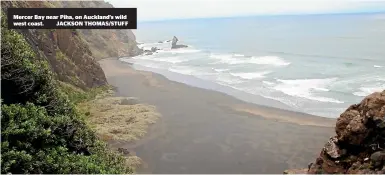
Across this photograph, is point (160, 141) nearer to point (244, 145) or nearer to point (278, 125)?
point (244, 145)

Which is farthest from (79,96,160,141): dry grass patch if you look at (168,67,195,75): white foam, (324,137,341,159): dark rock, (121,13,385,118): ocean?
(168,67,195,75): white foam

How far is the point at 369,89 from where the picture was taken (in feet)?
137

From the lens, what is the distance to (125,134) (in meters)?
29.5

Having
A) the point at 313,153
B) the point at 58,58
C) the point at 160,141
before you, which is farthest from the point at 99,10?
the point at 58,58

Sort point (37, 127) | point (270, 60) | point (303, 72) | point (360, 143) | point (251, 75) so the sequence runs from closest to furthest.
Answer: point (37, 127) < point (360, 143) < point (251, 75) < point (303, 72) < point (270, 60)

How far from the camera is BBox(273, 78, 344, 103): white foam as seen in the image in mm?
39856

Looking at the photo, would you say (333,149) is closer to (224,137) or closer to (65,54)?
(224,137)

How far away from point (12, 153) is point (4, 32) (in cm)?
664

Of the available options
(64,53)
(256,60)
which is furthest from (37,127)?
(256,60)

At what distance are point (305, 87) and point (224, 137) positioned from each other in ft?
67.3

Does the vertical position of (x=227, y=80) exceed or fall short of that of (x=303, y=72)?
it falls short

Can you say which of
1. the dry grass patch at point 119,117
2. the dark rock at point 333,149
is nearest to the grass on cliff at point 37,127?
the dark rock at point 333,149

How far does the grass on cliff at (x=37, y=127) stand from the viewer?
34.9 feet

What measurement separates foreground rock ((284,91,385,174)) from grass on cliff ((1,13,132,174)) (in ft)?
29.0
